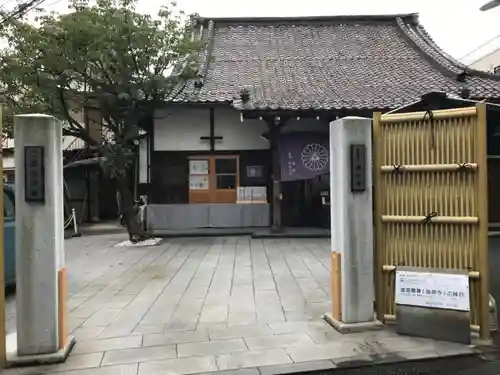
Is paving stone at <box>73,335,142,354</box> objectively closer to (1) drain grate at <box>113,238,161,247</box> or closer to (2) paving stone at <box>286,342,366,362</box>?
(2) paving stone at <box>286,342,366,362</box>

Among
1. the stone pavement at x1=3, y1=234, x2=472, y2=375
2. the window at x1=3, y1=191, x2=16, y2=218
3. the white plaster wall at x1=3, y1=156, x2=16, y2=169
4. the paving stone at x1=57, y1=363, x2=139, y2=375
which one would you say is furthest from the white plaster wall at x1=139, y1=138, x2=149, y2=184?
the paving stone at x1=57, y1=363, x2=139, y2=375

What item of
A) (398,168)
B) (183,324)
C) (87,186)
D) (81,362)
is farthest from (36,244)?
(87,186)

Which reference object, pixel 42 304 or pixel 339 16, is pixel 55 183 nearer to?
pixel 42 304

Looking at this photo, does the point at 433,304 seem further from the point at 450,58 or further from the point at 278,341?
the point at 450,58

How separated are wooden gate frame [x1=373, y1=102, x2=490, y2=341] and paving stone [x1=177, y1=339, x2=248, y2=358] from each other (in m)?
1.71

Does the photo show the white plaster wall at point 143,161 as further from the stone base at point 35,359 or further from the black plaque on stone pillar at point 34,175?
the stone base at point 35,359

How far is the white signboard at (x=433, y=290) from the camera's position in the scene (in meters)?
4.38

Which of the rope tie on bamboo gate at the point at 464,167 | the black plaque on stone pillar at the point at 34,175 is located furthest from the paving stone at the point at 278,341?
the black plaque on stone pillar at the point at 34,175

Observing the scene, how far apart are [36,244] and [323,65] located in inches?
558

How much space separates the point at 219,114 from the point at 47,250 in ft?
35.7

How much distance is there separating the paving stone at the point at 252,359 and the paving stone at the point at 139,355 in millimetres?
528

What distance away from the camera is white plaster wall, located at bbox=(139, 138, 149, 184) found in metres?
14.9

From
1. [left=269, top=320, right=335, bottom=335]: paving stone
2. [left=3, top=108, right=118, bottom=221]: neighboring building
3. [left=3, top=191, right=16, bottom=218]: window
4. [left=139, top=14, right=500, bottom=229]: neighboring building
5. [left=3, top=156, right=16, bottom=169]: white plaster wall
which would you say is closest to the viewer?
[left=269, top=320, right=335, bottom=335]: paving stone

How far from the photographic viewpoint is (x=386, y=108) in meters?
12.4
